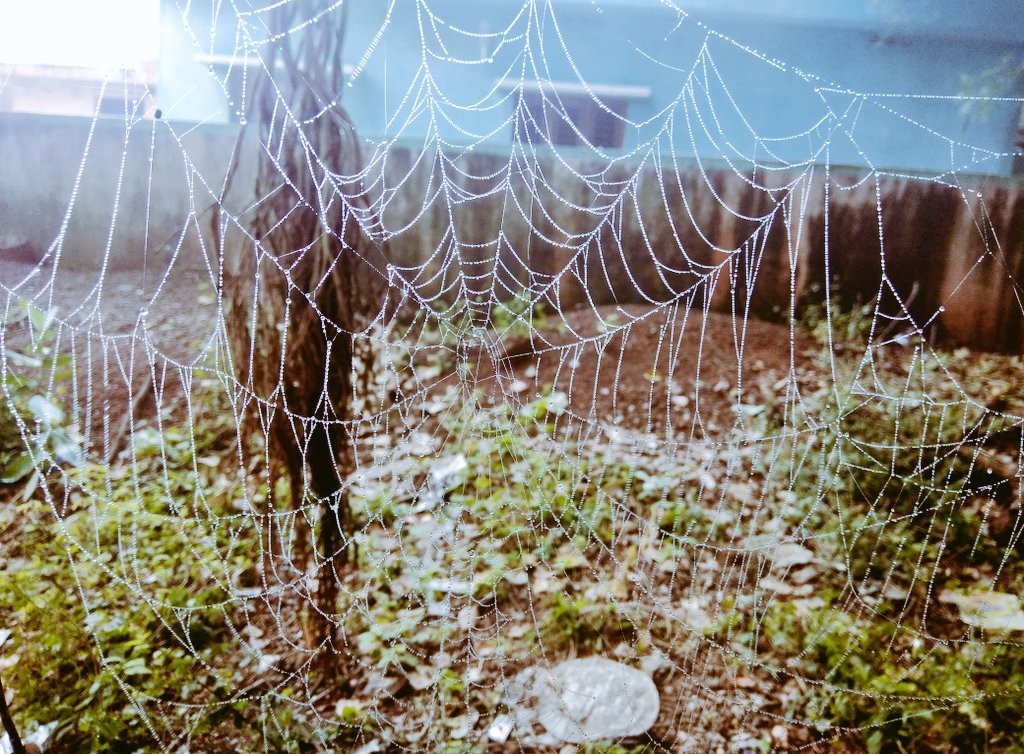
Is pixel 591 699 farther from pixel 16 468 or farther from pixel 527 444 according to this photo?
pixel 16 468

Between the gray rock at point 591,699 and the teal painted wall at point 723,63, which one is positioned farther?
the teal painted wall at point 723,63

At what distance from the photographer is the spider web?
1.64 m

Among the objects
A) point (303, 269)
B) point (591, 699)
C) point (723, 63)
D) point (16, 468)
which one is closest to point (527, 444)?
point (591, 699)

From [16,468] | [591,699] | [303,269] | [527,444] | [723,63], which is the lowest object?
[591,699]

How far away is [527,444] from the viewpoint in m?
2.55

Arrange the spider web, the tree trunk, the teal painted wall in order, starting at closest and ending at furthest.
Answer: the tree trunk → the spider web → the teal painted wall

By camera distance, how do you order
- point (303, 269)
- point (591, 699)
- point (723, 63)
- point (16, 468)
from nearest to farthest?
1. point (303, 269)
2. point (591, 699)
3. point (16, 468)
4. point (723, 63)

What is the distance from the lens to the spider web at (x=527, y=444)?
64.6 inches

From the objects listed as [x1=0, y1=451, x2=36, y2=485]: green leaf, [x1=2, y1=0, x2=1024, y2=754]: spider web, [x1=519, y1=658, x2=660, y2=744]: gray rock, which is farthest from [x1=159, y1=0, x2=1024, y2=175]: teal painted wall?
[x1=519, y1=658, x2=660, y2=744]: gray rock

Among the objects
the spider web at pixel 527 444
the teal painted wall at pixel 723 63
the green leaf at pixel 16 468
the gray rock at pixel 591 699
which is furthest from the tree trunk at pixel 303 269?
the teal painted wall at pixel 723 63

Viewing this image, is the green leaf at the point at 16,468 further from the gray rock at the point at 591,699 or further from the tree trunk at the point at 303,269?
the gray rock at the point at 591,699

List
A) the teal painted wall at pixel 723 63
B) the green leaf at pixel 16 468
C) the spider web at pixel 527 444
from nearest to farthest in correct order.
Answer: the spider web at pixel 527 444, the green leaf at pixel 16 468, the teal painted wall at pixel 723 63

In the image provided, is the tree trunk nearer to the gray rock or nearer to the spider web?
the spider web

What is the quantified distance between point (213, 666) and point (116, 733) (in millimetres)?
275
